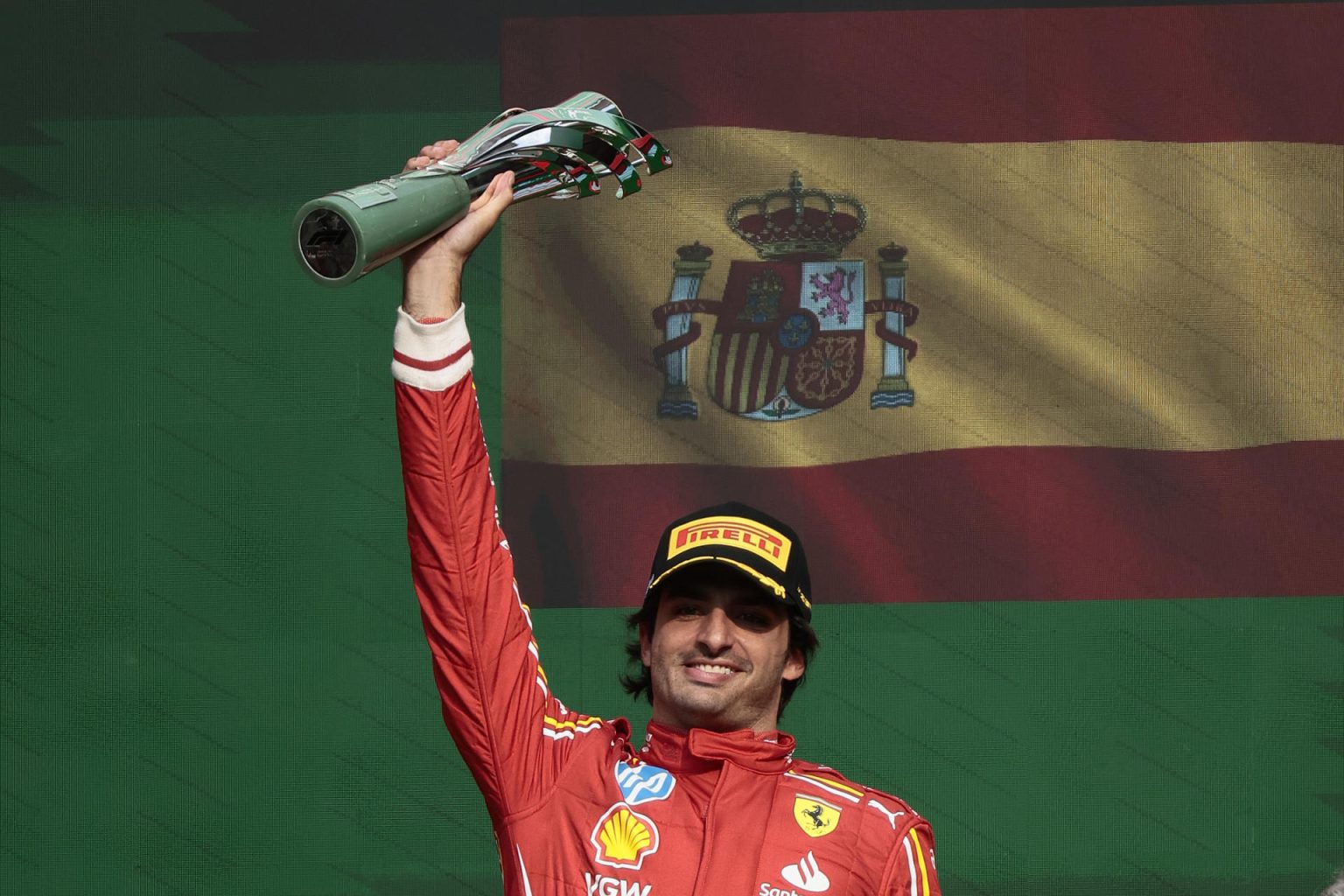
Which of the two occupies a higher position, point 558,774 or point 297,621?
point 297,621

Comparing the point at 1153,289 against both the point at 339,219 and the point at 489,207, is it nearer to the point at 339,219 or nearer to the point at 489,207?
the point at 489,207

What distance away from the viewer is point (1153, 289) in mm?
2436

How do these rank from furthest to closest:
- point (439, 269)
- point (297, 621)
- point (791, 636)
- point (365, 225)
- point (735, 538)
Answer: point (297, 621)
point (791, 636)
point (735, 538)
point (439, 269)
point (365, 225)

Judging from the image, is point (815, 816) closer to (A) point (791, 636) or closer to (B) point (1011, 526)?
(A) point (791, 636)

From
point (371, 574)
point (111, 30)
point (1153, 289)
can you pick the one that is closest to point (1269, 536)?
point (1153, 289)

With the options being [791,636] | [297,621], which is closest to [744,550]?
[791,636]

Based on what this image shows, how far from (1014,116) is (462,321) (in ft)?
4.61

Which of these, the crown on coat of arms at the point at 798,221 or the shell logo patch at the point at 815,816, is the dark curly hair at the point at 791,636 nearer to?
the shell logo patch at the point at 815,816

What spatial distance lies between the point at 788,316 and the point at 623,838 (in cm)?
123

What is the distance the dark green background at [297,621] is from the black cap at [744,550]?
961 millimetres

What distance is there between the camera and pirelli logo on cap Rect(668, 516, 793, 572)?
142 cm

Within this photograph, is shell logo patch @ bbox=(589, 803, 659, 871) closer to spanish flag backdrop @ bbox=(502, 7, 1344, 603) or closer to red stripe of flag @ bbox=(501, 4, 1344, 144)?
spanish flag backdrop @ bbox=(502, 7, 1344, 603)

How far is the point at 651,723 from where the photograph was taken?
57.8 inches

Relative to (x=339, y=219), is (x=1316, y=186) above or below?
above
